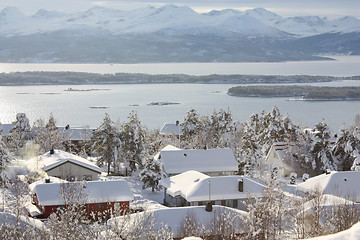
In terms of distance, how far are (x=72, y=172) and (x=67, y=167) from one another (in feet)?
1.89

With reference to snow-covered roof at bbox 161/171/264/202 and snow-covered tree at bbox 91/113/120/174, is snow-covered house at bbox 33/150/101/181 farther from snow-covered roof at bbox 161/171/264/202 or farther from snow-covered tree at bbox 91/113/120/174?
snow-covered roof at bbox 161/171/264/202

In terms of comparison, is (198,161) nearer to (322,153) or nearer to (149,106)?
(322,153)

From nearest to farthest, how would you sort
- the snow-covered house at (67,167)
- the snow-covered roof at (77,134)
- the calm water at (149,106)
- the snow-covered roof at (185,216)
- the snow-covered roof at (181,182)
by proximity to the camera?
the snow-covered roof at (185,216) → the snow-covered roof at (181,182) → the snow-covered house at (67,167) → the snow-covered roof at (77,134) → the calm water at (149,106)

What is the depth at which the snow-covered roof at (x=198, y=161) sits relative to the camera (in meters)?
39.9

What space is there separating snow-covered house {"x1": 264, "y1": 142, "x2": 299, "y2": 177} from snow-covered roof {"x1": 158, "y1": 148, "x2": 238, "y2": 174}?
4.91m

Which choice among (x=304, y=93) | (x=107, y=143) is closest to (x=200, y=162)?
(x=107, y=143)

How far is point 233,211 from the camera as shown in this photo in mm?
23812

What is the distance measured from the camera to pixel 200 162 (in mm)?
40938

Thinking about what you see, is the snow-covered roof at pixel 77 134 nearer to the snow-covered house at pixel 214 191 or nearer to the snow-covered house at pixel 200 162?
the snow-covered house at pixel 200 162

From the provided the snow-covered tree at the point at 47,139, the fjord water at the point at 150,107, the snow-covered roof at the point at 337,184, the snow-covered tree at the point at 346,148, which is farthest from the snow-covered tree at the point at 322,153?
the fjord water at the point at 150,107

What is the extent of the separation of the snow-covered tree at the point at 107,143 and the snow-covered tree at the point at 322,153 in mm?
16375

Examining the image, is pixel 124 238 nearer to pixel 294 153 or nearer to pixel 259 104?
pixel 294 153

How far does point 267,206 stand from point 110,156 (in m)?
26.1

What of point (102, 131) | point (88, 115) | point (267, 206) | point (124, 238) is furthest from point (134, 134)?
point (88, 115)
